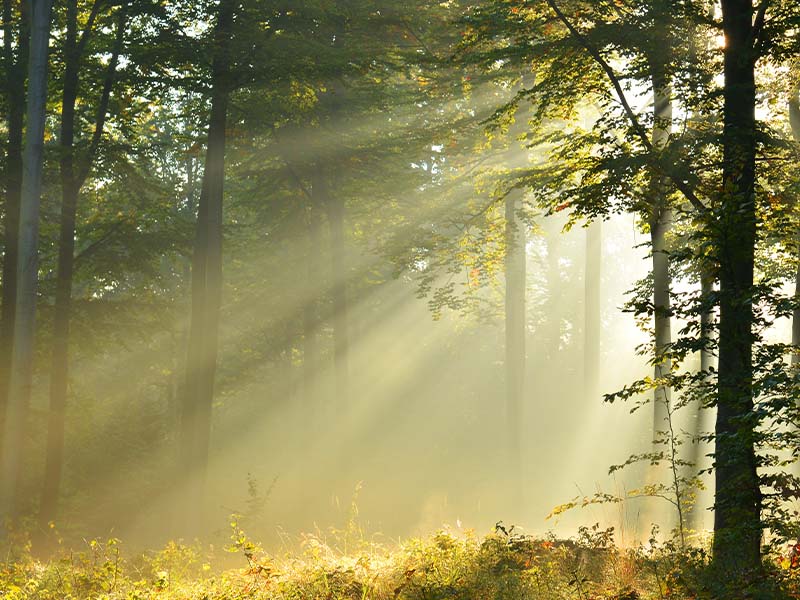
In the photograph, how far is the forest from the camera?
24.3 feet

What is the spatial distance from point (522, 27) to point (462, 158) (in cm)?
1292

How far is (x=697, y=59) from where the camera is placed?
8977 mm

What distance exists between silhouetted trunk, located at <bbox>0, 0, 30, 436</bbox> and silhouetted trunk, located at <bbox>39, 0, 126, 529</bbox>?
761 mm

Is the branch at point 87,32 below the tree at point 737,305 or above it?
above

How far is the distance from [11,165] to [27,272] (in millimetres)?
3697

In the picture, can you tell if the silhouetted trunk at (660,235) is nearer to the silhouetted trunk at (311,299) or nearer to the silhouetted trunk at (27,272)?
the silhouetted trunk at (27,272)

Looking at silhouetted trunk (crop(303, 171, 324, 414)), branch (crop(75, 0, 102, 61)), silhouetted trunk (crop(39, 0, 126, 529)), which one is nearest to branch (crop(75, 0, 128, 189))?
silhouetted trunk (crop(39, 0, 126, 529))

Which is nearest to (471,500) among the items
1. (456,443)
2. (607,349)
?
(456,443)

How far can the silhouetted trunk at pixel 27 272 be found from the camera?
504 inches

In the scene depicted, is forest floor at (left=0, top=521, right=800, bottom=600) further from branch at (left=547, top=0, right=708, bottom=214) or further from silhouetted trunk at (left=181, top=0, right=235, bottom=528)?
silhouetted trunk at (left=181, top=0, right=235, bottom=528)

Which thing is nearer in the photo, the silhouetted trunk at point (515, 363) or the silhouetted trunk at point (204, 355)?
the silhouetted trunk at point (204, 355)

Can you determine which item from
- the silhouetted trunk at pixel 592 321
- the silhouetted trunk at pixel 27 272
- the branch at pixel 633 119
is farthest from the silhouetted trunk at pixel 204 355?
the silhouetted trunk at pixel 592 321

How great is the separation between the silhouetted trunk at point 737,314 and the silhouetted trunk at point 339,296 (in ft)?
45.1

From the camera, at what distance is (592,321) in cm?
2986
